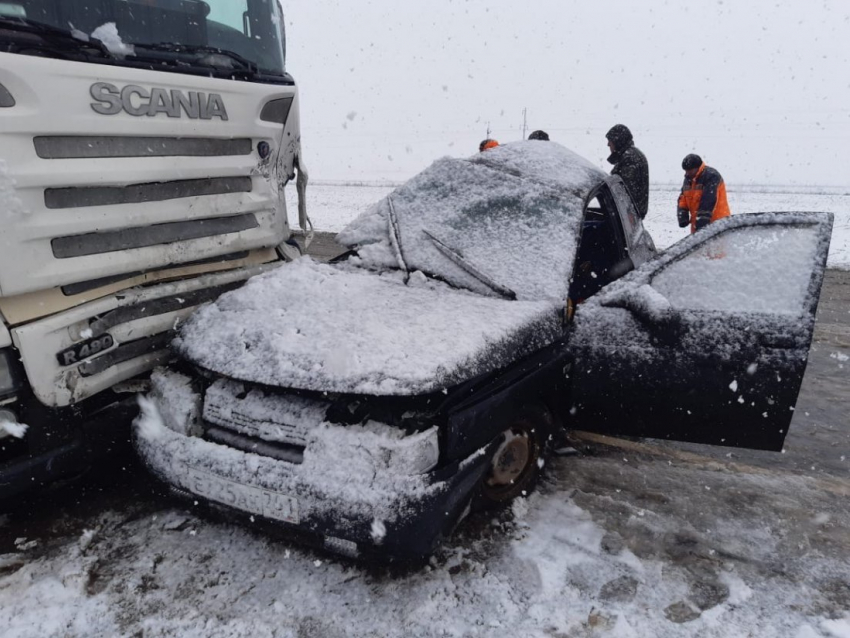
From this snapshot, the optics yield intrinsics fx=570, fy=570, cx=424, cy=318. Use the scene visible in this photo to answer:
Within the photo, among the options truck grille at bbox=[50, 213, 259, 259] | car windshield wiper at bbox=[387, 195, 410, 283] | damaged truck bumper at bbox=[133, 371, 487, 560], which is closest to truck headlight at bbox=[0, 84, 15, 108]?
truck grille at bbox=[50, 213, 259, 259]

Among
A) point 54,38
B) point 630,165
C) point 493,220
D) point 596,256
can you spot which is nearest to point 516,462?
point 493,220

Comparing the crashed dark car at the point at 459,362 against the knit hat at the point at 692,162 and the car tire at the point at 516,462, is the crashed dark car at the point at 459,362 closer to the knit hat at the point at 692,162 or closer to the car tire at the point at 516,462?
the car tire at the point at 516,462

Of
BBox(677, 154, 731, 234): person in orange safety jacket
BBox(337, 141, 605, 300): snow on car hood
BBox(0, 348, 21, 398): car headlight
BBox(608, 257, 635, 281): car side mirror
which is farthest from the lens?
BBox(677, 154, 731, 234): person in orange safety jacket

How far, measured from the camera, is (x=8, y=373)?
2447 mm

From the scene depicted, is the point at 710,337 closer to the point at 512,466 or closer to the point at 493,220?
the point at 512,466

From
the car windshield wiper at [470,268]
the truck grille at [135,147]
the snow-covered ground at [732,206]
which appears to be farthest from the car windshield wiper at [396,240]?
the snow-covered ground at [732,206]

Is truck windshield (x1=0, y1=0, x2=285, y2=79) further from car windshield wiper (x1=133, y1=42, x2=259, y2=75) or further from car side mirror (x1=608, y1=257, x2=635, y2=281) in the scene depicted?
car side mirror (x1=608, y1=257, x2=635, y2=281)

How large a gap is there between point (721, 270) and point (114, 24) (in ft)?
10.9

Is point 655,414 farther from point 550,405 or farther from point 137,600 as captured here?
point 137,600

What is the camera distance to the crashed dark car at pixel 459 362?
2.23 m

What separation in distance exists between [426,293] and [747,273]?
1641mm

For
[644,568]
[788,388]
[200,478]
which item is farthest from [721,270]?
[200,478]

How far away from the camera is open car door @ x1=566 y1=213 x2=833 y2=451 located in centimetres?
274

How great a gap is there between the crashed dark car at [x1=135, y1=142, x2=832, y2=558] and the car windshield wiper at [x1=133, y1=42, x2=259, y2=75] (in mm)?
1197
